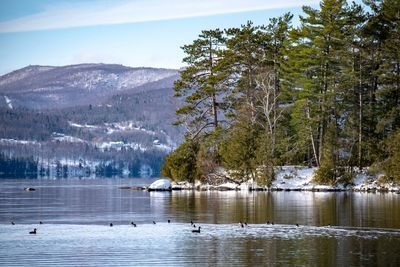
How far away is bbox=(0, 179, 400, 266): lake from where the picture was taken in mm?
32562

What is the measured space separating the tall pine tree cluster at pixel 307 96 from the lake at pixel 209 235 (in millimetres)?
20142

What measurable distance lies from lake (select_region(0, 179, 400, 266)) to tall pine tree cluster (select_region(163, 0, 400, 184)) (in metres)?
20.1

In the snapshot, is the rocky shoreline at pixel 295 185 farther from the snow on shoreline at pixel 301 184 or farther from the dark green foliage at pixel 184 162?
the dark green foliage at pixel 184 162

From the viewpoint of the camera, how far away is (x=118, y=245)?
37094mm

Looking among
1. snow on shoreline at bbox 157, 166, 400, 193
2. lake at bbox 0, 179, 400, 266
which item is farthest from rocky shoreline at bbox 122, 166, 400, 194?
lake at bbox 0, 179, 400, 266

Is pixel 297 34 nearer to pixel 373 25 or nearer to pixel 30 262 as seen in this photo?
pixel 373 25

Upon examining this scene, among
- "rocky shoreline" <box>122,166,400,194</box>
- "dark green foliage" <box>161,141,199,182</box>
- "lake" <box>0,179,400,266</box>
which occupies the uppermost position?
"dark green foliage" <box>161,141,199,182</box>

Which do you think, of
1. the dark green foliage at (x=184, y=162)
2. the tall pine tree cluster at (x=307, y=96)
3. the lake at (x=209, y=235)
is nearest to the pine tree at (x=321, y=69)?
the tall pine tree cluster at (x=307, y=96)

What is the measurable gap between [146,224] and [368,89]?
48891mm

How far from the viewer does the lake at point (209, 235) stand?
32.6 metres

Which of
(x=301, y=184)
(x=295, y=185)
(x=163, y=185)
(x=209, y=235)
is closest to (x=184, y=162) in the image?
(x=163, y=185)

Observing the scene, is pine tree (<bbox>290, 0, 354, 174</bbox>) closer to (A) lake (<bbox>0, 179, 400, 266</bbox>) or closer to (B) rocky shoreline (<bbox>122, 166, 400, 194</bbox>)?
(B) rocky shoreline (<bbox>122, 166, 400, 194</bbox>)

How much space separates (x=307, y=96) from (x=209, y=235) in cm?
4958

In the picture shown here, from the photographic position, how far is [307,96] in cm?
8825
